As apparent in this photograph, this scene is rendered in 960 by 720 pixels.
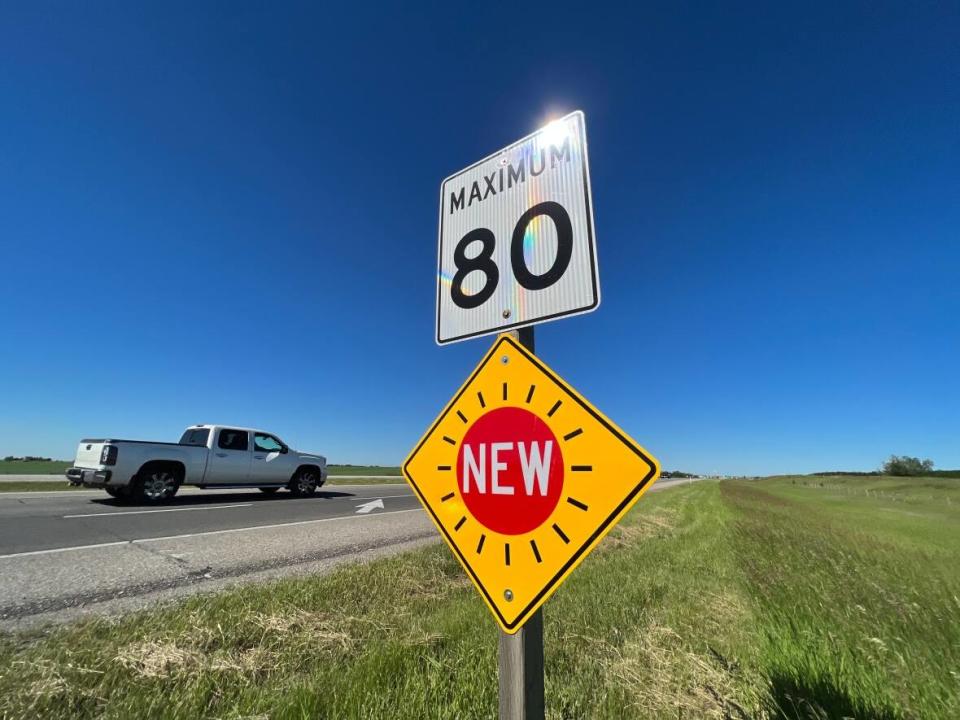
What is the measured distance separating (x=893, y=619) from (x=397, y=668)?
456 cm

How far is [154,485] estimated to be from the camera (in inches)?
434

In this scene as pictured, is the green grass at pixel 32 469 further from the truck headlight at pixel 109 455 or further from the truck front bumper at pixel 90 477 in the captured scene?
the truck headlight at pixel 109 455

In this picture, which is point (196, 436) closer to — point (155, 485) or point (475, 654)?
point (155, 485)

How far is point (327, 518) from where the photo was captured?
10227 mm

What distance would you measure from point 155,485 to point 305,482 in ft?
15.8

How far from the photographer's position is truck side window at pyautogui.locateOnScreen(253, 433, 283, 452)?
13.6 m

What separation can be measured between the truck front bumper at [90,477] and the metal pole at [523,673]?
12.5 meters

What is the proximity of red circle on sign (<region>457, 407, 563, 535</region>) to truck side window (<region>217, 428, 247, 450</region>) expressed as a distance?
13.4m

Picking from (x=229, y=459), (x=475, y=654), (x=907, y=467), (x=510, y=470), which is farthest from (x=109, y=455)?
(x=907, y=467)

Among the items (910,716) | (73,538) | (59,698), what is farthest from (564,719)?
(73,538)

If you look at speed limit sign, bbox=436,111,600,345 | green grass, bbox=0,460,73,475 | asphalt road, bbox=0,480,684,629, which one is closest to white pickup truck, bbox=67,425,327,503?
asphalt road, bbox=0,480,684,629

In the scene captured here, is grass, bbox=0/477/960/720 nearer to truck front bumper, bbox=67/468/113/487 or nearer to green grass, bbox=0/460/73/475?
truck front bumper, bbox=67/468/113/487

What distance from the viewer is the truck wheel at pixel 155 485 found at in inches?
423

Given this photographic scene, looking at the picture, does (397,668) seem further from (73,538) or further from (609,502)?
(73,538)
